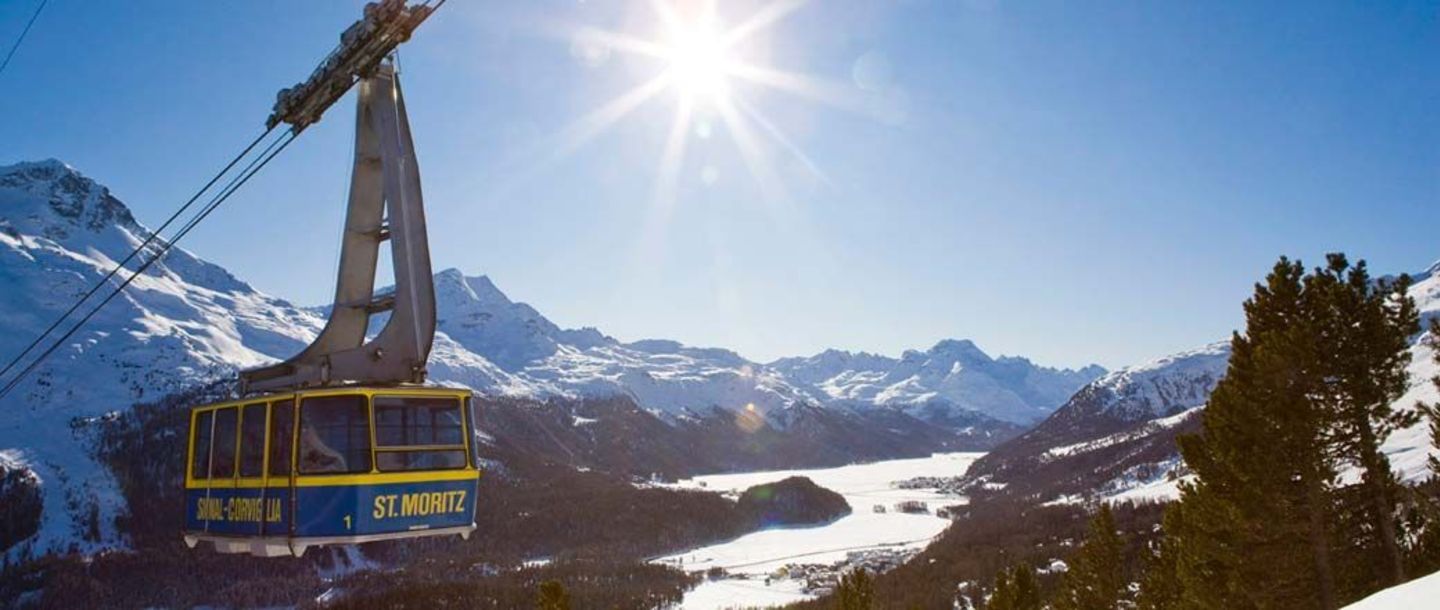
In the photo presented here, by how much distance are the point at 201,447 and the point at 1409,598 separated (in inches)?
850

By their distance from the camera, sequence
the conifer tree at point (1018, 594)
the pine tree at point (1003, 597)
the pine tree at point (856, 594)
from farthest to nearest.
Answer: the pine tree at point (856, 594) → the conifer tree at point (1018, 594) → the pine tree at point (1003, 597)

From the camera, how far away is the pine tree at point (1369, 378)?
29.3 m

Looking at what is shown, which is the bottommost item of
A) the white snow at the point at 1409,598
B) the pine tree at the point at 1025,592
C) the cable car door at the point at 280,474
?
the pine tree at the point at 1025,592

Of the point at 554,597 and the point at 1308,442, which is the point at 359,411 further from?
the point at 554,597

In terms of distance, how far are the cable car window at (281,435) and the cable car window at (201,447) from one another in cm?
331

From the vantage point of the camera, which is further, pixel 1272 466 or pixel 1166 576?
pixel 1166 576

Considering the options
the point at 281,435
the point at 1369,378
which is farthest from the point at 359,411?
the point at 1369,378

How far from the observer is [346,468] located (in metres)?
15.0

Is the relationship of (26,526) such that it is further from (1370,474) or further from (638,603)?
(1370,474)

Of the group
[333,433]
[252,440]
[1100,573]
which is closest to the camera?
[333,433]

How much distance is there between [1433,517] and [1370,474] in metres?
2.29

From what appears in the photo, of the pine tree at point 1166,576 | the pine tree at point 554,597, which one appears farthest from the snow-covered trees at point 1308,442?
the pine tree at point 554,597

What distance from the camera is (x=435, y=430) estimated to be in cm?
1606

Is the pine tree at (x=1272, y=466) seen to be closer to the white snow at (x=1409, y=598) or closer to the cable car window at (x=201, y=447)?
the white snow at (x=1409, y=598)
